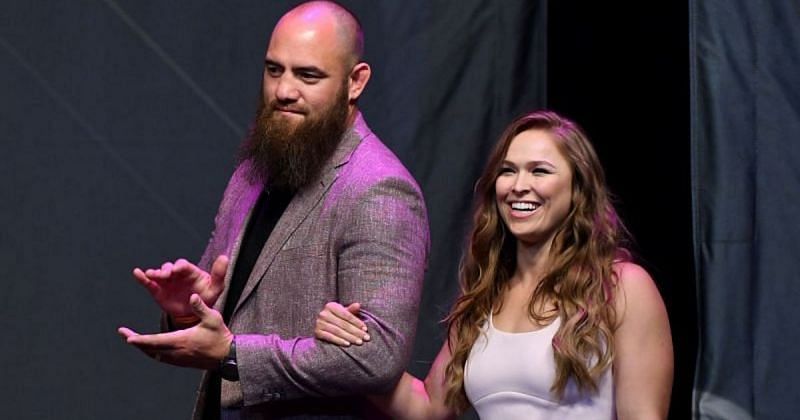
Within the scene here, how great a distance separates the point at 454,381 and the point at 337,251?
1.24 ft

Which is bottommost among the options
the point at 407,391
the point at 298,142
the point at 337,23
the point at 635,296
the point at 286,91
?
the point at 407,391

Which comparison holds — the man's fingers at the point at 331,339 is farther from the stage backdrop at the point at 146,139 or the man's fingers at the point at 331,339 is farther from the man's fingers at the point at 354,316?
the stage backdrop at the point at 146,139

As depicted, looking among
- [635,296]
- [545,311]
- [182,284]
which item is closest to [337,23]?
[182,284]

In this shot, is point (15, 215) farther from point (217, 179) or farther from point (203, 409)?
point (203, 409)

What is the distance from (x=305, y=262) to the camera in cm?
271

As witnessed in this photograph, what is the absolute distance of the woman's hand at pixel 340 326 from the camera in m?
2.58

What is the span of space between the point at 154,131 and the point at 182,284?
1.25 meters

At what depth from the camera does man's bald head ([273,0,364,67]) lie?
2.90 m

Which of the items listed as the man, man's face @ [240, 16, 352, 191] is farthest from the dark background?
man's face @ [240, 16, 352, 191]

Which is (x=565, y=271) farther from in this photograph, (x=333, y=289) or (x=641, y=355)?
(x=333, y=289)

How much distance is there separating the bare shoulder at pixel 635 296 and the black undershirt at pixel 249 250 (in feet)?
2.47

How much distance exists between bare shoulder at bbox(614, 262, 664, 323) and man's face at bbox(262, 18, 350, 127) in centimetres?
73

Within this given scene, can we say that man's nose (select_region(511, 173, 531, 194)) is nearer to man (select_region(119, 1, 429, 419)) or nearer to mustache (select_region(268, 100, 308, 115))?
man (select_region(119, 1, 429, 419))

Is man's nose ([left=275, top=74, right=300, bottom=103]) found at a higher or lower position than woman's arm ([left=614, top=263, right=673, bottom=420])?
higher
